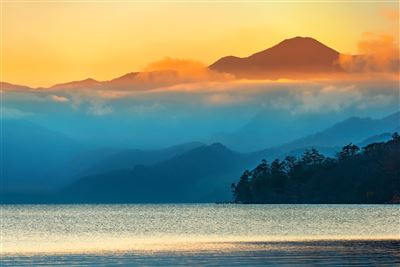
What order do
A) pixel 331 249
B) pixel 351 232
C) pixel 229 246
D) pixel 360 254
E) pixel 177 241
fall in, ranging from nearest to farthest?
pixel 360 254 < pixel 331 249 < pixel 229 246 < pixel 177 241 < pixel 351 232

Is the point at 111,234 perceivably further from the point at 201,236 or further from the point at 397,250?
the point at 397,250

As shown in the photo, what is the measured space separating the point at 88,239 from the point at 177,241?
13.4m

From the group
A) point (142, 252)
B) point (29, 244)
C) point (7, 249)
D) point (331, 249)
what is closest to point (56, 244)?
point (29, 244)

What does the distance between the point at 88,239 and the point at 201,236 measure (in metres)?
17.5

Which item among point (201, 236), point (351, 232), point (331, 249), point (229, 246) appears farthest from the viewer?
point (351, 232)

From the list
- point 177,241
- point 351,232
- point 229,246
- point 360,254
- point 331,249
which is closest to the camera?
point 360,254

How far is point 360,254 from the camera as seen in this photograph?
103562 millimetres

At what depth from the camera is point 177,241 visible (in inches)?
5246

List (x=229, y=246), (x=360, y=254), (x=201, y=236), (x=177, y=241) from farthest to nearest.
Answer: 1. (x=201, y=236)
2. (x=177, y=241)
3. (x=229, y=246)
4. (x=360, y=254)

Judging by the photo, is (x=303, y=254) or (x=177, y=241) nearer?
(x=303, y=254)

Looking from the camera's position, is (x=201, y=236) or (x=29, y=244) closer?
(x=29, y=244)

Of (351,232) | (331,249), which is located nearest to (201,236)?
(351,232)

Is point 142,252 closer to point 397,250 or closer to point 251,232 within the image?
point 397,250

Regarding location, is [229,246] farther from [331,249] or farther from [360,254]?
[360,254]
